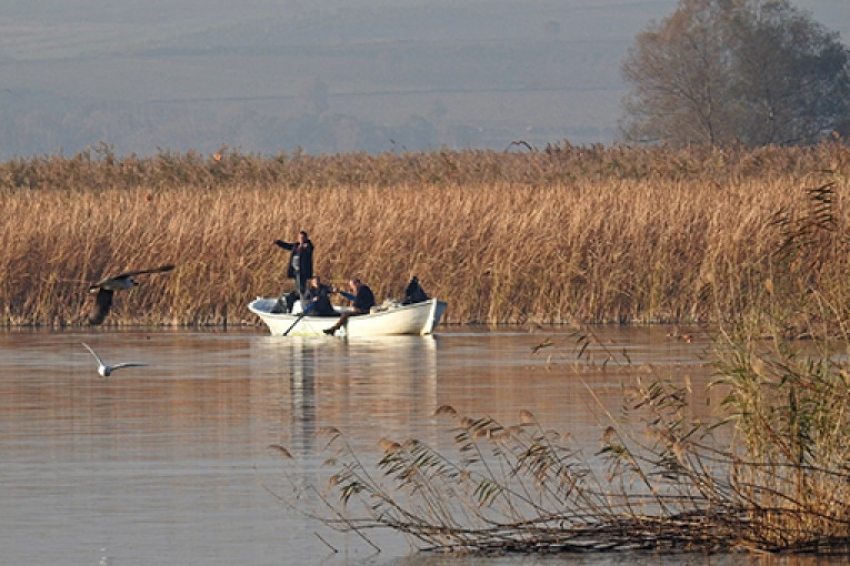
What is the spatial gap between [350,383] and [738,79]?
73.4m

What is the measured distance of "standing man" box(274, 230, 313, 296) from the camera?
28922 mm

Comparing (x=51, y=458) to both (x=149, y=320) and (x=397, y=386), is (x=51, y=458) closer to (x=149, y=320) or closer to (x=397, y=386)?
(x=397, y=386)

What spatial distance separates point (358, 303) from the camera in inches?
1126

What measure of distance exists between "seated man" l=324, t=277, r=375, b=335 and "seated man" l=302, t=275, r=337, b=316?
10.8 inches

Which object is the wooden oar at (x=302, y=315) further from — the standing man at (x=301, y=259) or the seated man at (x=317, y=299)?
the standing man at (x=301, y=259)

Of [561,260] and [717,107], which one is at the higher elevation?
[717,107]

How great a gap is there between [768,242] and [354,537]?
19026mm

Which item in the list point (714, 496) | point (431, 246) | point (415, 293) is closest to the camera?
point (714, 496)

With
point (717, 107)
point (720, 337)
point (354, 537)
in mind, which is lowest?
point (354, 537)

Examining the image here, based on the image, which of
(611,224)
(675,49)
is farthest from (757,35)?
(611,224)

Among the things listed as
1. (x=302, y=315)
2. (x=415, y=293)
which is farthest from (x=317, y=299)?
(x=415, y=293)

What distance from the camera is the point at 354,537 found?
36.2ft

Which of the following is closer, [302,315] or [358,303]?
[302,315]

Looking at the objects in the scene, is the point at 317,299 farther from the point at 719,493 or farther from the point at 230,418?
the point at 719,493
